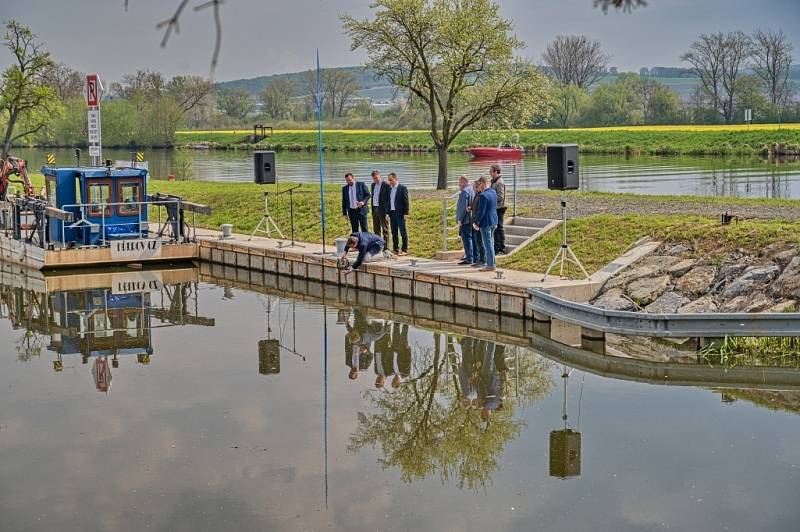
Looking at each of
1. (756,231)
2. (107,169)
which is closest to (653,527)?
(756,231)

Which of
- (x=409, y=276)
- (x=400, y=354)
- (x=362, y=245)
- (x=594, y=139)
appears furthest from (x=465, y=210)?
(x=594, y=139)

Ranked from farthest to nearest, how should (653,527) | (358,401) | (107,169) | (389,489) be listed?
(107,169) < (358,401) < (389,489) < (653,527)

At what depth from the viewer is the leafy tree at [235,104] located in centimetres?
12356

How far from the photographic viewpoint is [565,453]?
12.7 m

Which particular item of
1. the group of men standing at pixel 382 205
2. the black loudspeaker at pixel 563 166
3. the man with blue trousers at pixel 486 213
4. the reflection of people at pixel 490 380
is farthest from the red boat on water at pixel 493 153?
the reflection of people at pixel 490 380

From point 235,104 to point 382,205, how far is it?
102516 mm

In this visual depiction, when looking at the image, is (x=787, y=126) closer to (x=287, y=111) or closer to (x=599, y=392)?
(x=287, y=111)

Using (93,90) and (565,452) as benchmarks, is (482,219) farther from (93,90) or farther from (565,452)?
(93,90)

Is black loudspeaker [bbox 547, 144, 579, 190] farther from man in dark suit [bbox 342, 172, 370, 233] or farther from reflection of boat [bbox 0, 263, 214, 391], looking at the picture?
reflection of boat [bbox 0, 263, 214, 391]

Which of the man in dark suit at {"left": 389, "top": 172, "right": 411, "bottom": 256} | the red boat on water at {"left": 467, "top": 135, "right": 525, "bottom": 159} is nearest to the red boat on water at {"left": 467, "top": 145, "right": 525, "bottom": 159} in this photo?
the red boat on water at {"left": 467, "top": 135, "right": 525, "bottom": 159}

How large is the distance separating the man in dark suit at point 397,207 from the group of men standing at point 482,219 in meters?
1.47

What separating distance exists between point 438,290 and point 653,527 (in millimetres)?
11104

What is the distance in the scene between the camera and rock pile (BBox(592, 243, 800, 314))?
18.3 m

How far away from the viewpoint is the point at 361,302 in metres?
22.1
